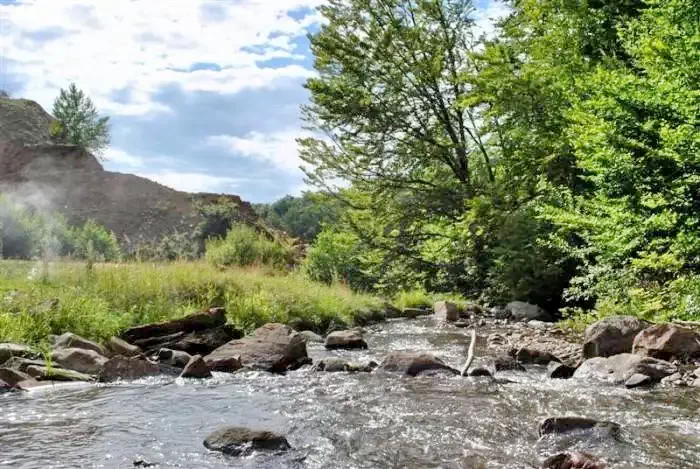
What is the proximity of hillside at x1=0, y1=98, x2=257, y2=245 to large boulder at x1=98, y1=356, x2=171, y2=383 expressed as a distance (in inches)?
1050

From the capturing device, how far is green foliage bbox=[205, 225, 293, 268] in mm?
21859

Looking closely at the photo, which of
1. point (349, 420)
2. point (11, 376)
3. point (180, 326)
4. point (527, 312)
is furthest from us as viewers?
point (527, 312)

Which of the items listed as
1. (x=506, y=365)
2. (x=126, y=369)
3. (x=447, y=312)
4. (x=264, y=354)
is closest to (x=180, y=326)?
(x=264, y=354)

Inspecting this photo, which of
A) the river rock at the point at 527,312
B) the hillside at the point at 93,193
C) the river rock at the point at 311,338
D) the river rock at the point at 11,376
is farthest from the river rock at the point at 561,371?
the hillside at the point at 93,193

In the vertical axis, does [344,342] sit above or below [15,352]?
below

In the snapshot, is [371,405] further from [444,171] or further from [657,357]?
[444,171]

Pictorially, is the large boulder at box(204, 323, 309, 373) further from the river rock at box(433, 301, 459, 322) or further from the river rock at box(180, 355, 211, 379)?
the river rock at box(433, 301, 459, 322)

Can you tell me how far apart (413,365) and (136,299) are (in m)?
5.74

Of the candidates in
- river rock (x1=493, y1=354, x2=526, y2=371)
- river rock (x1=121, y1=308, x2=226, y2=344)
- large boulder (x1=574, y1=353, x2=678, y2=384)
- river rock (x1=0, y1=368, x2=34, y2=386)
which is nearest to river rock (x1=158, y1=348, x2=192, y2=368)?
Answer: river rock (x1=121, y1=308, x2=226, y2=344)

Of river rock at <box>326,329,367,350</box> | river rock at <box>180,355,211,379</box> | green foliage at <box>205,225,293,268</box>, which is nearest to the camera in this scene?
river rock at <box>180,355,211,379</box>

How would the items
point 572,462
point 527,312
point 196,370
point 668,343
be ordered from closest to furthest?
point 572,462 < point 196,370 < point 668,343 < point 527,312

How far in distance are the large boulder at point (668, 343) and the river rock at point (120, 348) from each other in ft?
23.1

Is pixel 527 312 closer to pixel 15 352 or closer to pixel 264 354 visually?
pixel 264 354

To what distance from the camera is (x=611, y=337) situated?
8.92m
